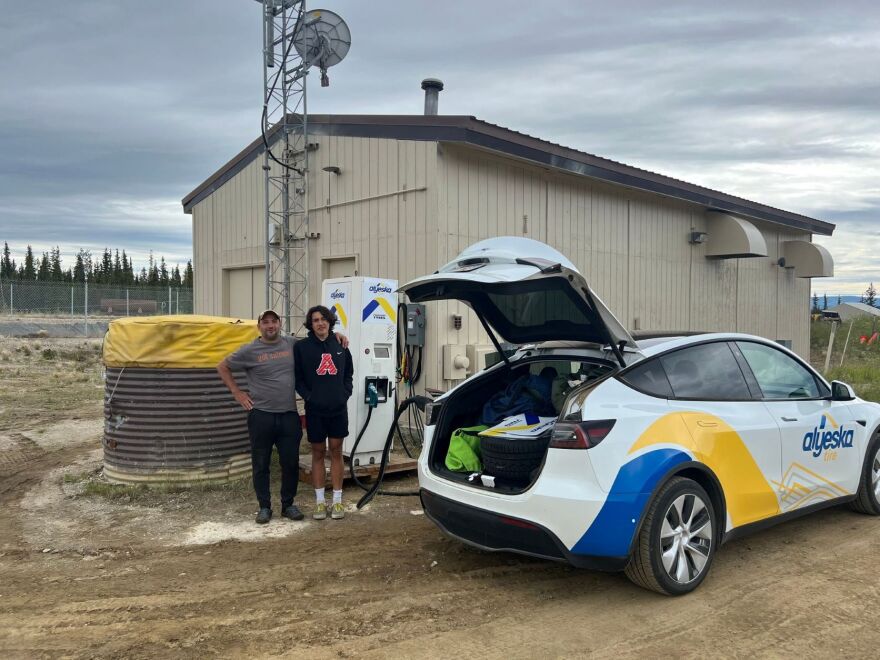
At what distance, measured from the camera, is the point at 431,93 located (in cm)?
1027

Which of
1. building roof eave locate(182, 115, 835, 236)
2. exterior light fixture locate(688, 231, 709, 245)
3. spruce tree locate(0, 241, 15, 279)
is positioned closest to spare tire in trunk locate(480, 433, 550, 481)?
building roof eave locate(182, 115, 835, 236)

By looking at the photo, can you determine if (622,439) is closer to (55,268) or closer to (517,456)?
(517,456)

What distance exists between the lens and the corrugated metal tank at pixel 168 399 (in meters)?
6.43

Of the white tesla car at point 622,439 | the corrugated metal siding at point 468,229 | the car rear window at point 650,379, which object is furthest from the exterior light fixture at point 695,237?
the car rear window at point 650,379

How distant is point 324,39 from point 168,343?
6067mm

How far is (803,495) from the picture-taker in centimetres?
485

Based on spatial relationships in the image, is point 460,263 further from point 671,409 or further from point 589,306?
point 671,409

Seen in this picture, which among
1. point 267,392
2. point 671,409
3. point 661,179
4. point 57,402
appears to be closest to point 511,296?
point 671,409

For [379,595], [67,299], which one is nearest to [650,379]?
[379,595]

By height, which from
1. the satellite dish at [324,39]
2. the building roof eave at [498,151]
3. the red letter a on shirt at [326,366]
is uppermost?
the satellite dish at [324,39]

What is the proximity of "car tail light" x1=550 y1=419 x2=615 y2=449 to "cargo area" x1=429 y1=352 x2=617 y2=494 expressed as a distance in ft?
0.94

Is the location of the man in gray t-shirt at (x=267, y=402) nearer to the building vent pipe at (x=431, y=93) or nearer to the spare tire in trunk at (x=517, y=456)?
the spare tire in trunk at (x=517, y=456)

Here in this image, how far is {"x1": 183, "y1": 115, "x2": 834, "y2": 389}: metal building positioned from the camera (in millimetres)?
8734

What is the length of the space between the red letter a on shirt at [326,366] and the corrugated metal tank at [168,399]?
1413 millimetres
